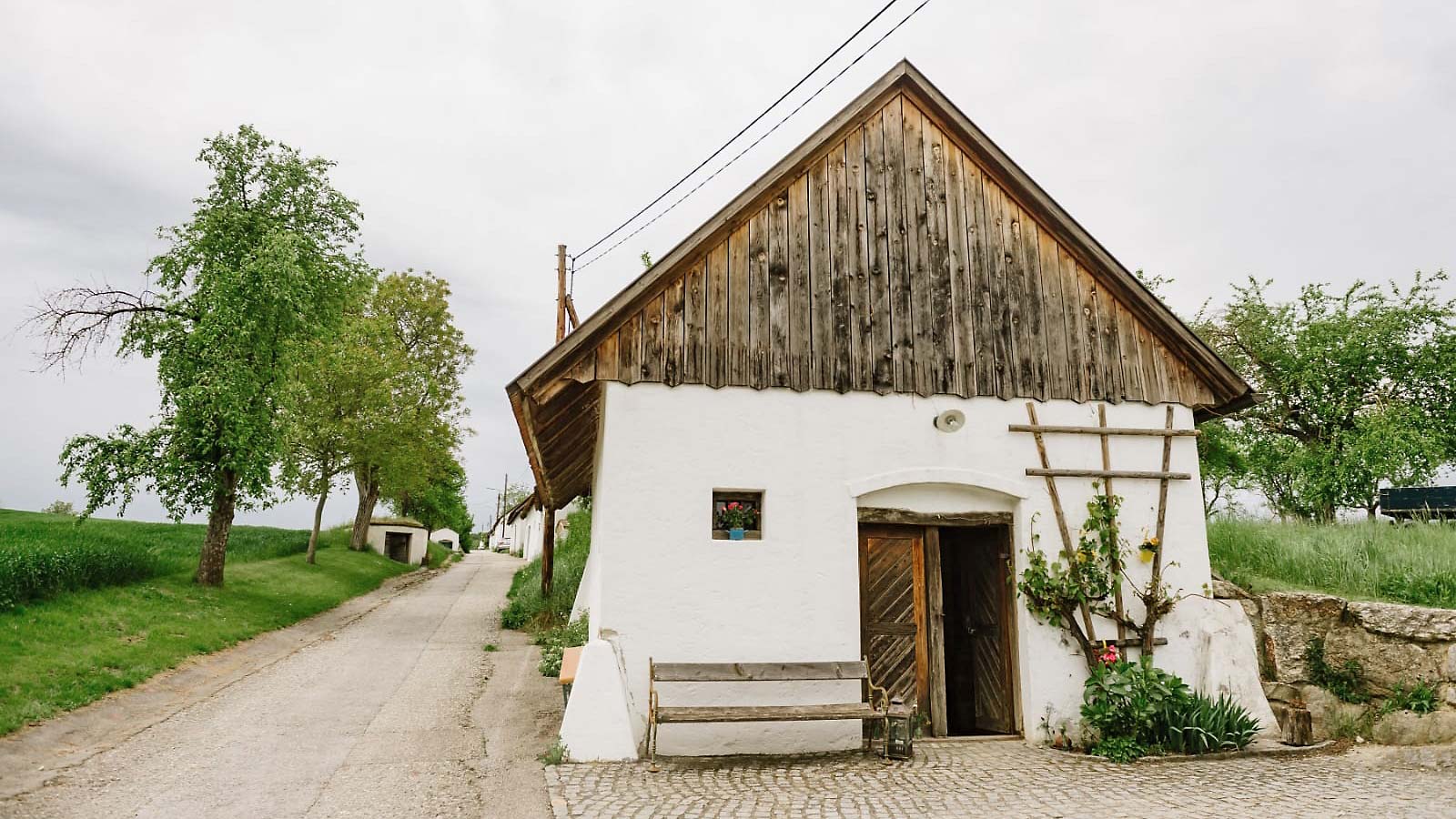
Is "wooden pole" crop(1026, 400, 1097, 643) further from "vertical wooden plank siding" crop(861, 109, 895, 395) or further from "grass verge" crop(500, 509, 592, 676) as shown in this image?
"grass verge" crop(500, 509, 592, 676)

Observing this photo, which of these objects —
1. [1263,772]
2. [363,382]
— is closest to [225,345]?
[363,382]

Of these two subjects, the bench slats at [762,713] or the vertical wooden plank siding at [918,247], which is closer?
the bench slats at [762,713]

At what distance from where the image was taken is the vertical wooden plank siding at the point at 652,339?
8312mm

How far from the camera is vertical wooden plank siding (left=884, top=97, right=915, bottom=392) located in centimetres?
886

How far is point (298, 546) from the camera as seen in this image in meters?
29.6

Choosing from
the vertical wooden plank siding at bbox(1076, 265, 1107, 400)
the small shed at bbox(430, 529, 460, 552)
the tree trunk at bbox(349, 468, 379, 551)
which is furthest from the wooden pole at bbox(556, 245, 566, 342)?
the small shed at bbox(430, 529, 460, 552)

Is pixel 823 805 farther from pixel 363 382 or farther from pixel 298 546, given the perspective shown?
pixel 298 546

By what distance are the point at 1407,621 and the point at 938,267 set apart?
18.9ft

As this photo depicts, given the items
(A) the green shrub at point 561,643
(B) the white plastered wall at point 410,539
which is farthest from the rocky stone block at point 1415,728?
(B) the white plastered wall at point 410,539

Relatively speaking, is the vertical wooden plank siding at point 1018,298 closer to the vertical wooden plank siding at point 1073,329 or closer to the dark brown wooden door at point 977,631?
the vertical wooden plank siding at point 1073,329

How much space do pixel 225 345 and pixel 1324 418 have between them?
924 inches

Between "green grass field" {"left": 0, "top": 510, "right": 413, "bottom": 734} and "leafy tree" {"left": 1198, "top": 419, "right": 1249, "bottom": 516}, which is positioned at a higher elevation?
"leafy tree" {"left": 1198, "top": 419, "right": 1249, "bottom": 516}

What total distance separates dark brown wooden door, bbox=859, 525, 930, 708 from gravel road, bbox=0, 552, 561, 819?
11.6 ft

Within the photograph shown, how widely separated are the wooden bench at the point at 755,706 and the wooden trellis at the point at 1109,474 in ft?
8.62
